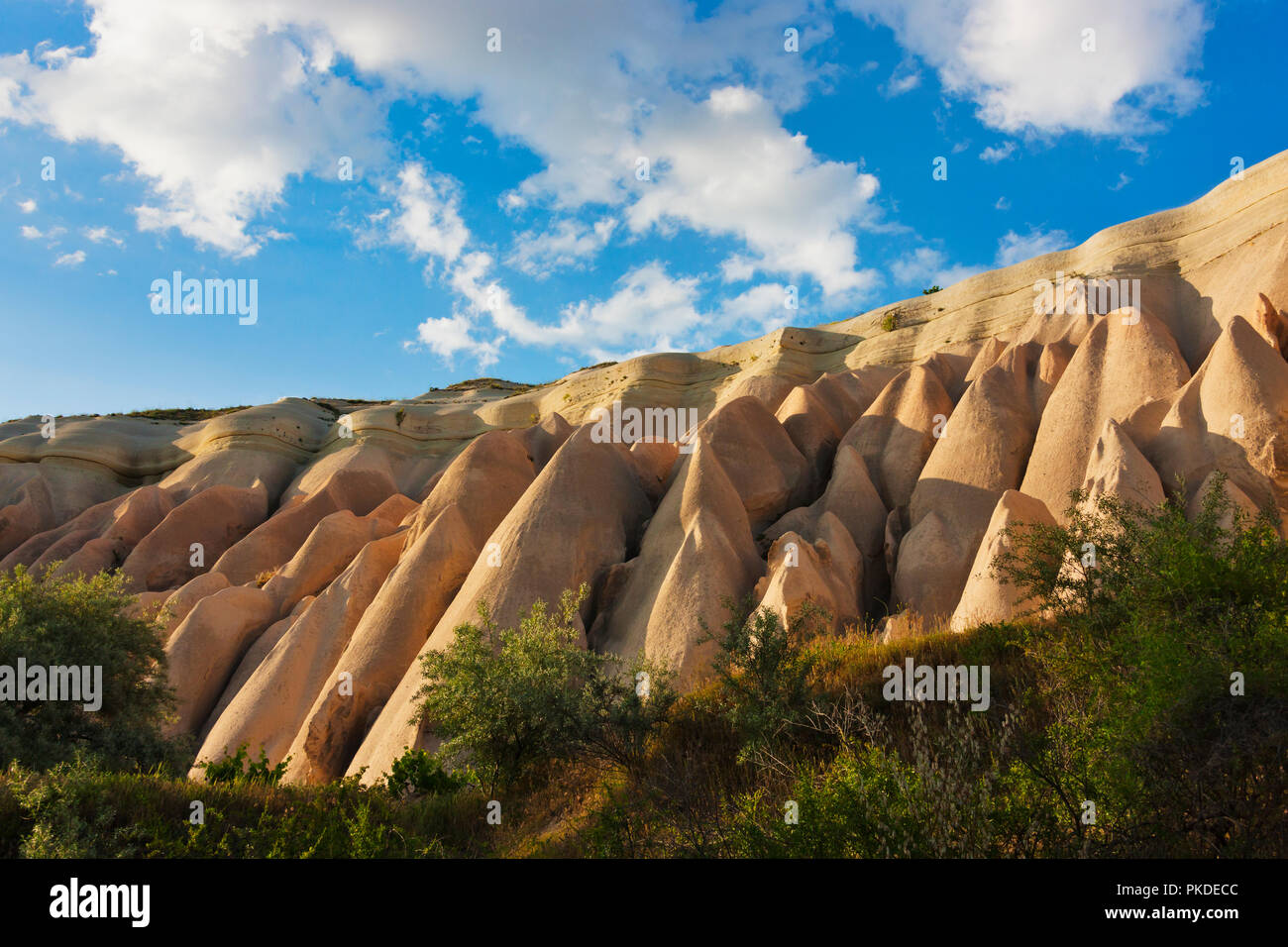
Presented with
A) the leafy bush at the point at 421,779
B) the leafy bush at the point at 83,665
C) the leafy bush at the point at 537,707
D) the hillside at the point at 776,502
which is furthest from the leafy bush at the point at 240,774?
the hillside at the point at 776,502

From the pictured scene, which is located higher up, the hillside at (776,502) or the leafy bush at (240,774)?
the hillside at (776,502)

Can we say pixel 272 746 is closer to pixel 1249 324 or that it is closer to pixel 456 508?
pixel 456 508

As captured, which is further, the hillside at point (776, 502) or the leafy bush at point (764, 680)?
the hillside at point (776, 502)

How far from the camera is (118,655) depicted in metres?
12.8

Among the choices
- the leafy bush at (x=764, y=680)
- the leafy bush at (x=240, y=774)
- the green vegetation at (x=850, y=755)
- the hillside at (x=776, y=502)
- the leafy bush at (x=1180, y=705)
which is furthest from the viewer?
the hillside at (x=776, y=502)

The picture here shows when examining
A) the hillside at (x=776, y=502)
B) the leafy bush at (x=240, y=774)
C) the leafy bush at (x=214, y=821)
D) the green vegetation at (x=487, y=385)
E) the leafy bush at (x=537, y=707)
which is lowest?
the leafy bush at (x=240, y=774)

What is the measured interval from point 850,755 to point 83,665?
1180cm

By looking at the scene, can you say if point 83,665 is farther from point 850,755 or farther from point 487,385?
point 487,385

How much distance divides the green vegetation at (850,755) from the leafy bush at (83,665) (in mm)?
340

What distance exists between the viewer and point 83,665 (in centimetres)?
1245

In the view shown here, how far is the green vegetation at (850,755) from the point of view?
17.2 feet

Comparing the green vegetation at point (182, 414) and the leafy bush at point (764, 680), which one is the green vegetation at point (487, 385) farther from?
the leafy bush at point (764, 680)

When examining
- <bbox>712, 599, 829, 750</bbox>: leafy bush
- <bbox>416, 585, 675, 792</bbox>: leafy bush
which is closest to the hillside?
<bbox>416, 585, 675, 792</bbox>: leafy bush
